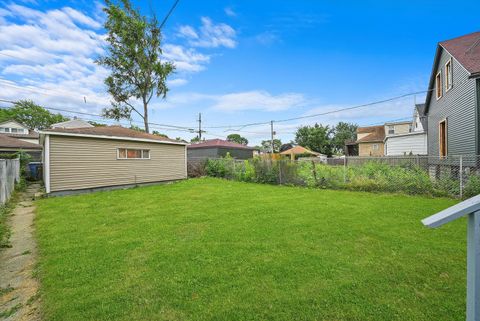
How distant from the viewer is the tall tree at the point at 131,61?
17631 mm

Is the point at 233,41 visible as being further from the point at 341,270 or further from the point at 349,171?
the point at 341,270

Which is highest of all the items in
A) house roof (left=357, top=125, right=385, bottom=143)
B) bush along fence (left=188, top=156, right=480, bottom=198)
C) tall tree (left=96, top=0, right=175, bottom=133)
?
tall tree (left=96, top=0, right=175, bottom=133)

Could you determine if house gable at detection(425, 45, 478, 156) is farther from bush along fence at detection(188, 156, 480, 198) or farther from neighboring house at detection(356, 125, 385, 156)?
neighboring house at detection(356, 125, 385, 156)

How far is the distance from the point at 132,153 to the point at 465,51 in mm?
15752

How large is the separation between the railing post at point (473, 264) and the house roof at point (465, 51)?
9.85 m

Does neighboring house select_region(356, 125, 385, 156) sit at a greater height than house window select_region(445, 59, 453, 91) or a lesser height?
lesser

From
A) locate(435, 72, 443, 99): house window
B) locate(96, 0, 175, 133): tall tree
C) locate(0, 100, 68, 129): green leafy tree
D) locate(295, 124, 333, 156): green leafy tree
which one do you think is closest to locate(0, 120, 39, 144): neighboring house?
locate(0, 100, 68, 129): green leafy tree

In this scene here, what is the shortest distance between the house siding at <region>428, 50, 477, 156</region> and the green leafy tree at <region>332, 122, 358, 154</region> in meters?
39.2

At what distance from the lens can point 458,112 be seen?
911 cm

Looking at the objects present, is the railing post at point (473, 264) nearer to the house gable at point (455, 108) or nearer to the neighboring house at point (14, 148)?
the house gable at point (455, 108)

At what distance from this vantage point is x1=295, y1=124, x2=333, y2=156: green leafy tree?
43.5 metres

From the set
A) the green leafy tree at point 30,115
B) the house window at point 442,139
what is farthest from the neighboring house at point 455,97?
the green leafy tree at point 30,115

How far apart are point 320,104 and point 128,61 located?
17.5 meters

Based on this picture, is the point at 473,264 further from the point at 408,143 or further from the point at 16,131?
the point at 16,131
